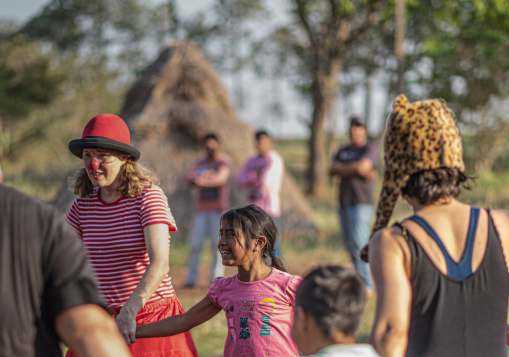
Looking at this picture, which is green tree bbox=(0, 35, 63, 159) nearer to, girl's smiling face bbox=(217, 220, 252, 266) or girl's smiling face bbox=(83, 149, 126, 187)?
girl's smiling face bbox=(83, 149, 126, 187)

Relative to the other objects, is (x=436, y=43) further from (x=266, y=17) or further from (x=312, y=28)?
(x=266, y=17)

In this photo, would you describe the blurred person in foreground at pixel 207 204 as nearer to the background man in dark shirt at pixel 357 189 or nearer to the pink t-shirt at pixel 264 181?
the pink t-shirt at pixel 264 181

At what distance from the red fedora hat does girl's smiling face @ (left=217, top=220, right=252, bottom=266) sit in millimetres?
588

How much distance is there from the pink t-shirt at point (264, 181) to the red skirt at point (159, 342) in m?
3.77

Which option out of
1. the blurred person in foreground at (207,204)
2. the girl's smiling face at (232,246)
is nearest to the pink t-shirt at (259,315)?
the girl's smiling face at (232,246)

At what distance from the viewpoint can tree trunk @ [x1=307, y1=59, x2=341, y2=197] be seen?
56.4 ft

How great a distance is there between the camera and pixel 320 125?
1764 cm

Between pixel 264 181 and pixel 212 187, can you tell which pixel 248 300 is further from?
pixel 212 187

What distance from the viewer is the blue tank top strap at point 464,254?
5.95ft

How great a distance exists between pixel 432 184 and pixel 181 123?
8.42 m

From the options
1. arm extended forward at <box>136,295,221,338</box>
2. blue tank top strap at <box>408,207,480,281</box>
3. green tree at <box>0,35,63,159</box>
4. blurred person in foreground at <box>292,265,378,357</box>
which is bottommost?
arm extended forward at <box>136,295,221,338</box>

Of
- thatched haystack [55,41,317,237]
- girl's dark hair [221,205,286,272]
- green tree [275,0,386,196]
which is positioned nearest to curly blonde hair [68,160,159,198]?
girl's dark hair [221,205,286,272]

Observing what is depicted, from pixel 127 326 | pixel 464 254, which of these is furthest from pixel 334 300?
pixel 127 326

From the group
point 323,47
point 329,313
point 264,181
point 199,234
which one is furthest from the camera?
point 323,47
